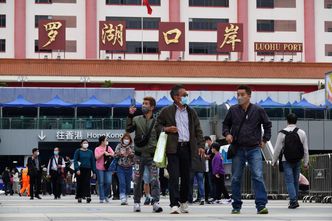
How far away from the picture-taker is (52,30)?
235 ft

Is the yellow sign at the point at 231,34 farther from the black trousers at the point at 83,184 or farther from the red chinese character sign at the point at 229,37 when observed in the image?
the black trousers at the point at 83,184

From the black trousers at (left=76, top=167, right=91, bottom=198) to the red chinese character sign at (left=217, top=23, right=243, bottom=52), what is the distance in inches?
1990

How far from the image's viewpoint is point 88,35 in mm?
77188

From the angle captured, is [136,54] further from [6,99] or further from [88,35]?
[6,99]

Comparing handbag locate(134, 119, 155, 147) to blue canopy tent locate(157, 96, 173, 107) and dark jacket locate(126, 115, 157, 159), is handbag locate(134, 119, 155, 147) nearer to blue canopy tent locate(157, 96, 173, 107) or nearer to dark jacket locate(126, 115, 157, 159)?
dark jacket locate(126, 115, 157, 159)

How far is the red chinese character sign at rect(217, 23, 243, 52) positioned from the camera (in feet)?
242

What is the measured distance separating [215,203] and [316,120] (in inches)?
1557

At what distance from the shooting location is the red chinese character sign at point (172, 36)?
72.2 meters

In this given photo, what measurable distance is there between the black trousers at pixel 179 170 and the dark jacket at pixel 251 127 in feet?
2.32

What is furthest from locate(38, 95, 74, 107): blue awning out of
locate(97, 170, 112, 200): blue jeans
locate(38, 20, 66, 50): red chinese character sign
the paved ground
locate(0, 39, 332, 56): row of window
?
the paved ground

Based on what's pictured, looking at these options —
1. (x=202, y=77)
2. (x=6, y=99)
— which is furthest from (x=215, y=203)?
(x=202, y=77)

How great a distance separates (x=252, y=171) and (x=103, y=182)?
10.1 m

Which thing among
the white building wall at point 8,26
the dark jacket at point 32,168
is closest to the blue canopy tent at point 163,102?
the white building wall at point 8,26

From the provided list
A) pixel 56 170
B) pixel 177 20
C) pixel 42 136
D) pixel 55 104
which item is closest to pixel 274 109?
pixel 55 104
